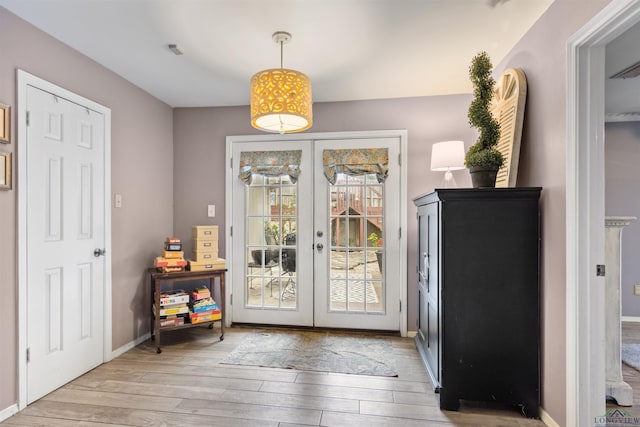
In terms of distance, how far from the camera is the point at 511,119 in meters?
2.15

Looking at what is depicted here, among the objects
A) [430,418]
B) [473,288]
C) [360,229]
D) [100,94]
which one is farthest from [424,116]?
[100,94]

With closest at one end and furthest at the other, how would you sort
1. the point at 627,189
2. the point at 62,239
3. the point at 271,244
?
the point at 62,239 → the point at 271,244 → the point at 627,189

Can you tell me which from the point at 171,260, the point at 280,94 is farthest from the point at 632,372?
the point at 171,260

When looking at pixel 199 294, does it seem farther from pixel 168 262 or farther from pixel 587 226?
pixel 587 226

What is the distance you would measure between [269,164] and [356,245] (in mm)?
1280

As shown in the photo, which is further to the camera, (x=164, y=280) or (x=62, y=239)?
(x=164, y=280)

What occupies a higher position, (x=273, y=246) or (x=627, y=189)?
(x=627, y=189)

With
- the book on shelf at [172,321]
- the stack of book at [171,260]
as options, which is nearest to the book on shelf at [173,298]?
the book on shelf at [172,321]

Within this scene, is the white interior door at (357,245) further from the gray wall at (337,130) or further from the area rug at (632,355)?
the area rug at (632,355)

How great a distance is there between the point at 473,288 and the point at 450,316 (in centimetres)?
23

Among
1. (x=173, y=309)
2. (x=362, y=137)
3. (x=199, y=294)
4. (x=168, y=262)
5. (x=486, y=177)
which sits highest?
(x=362, y=137)

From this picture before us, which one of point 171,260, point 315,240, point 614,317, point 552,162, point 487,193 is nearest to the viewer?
point 552,162

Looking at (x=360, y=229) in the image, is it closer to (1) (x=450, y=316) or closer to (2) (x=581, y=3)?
(1) (x=450, y=316)

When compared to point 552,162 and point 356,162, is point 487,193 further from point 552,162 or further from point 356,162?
point 356,162
